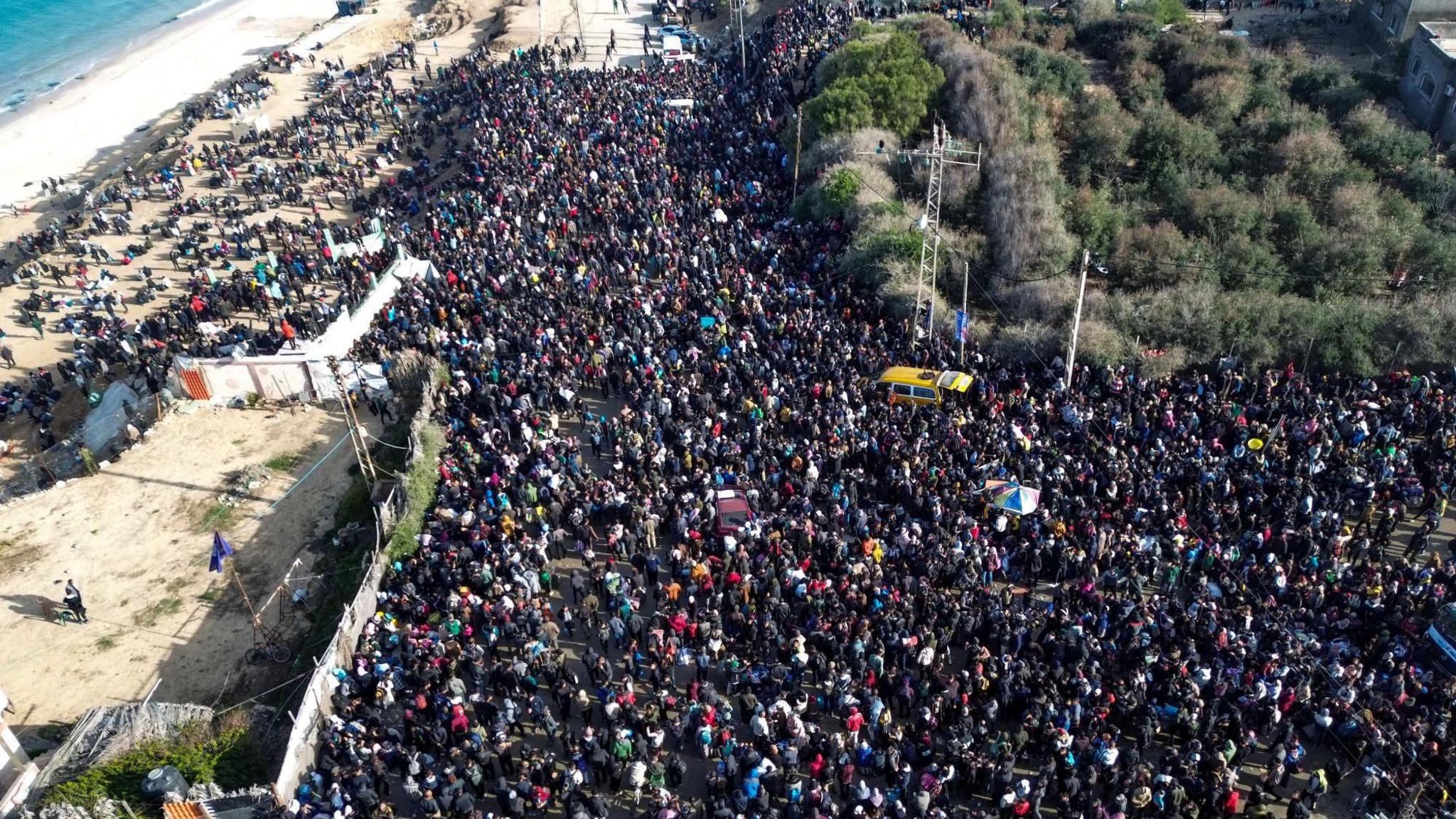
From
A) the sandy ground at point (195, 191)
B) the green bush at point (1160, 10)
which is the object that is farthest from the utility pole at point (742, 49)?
the sandy ground at point (195, 191)

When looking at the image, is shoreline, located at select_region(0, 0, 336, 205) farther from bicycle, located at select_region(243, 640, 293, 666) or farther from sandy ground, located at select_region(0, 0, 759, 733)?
bicycle, located at select_region(243, 640, 293, 666)

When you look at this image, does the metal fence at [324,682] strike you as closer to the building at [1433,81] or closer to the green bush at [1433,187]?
the green bush at [1433,187]

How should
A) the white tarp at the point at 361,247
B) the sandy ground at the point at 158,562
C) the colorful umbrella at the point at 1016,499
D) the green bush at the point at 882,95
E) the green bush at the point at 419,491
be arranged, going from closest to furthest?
the colorful umbrella at the point at 1016,499 < the sandy ground at the point at 158,562 < the green bush at the point at 419,491 < the white tarp at the point at 361,247 < the green bush at the point at 882,95

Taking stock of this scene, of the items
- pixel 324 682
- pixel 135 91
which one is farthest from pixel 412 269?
pixel 135 91

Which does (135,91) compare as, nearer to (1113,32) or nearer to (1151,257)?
(1113,32)

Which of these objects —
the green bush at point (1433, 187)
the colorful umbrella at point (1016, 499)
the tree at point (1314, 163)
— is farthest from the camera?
the tree at point (1314, 163)

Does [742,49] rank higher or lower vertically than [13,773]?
higher
